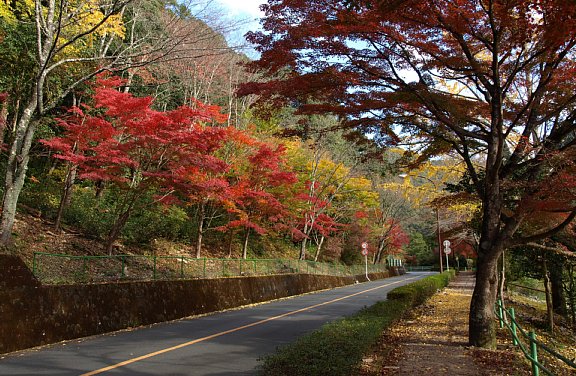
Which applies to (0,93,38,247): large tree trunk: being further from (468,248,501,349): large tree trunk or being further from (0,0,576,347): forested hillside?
(468,248,501,349): large tree trunk

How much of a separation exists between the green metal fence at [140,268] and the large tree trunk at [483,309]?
864 centimetres

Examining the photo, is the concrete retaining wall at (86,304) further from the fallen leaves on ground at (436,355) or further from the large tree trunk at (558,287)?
the large tree trunk at (558,287)

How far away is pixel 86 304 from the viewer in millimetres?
9648

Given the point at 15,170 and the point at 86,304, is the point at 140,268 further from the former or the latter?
the point at 15,170

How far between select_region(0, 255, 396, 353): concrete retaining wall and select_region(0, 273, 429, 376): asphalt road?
356 mm

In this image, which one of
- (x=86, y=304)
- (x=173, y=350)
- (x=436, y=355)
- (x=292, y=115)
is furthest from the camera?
(x=292, y=115)

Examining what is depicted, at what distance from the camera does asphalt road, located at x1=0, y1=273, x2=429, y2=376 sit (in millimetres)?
6465

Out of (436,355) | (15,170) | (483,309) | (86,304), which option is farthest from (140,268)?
(483,309)

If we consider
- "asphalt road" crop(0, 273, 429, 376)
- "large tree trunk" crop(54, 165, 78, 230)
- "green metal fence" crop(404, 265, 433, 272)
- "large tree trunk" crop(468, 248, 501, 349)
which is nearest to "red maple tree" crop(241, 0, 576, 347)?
"large tree trunk" crop(468, 248, 501, 349)

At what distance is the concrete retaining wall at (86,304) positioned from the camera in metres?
7.99

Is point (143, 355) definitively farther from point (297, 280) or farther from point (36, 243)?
point (297, 280)

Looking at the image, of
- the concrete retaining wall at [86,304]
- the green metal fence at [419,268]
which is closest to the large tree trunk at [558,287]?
the concrete retaining wall at [86,304]

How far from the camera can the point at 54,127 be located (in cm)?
2034

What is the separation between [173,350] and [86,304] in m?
3.05
